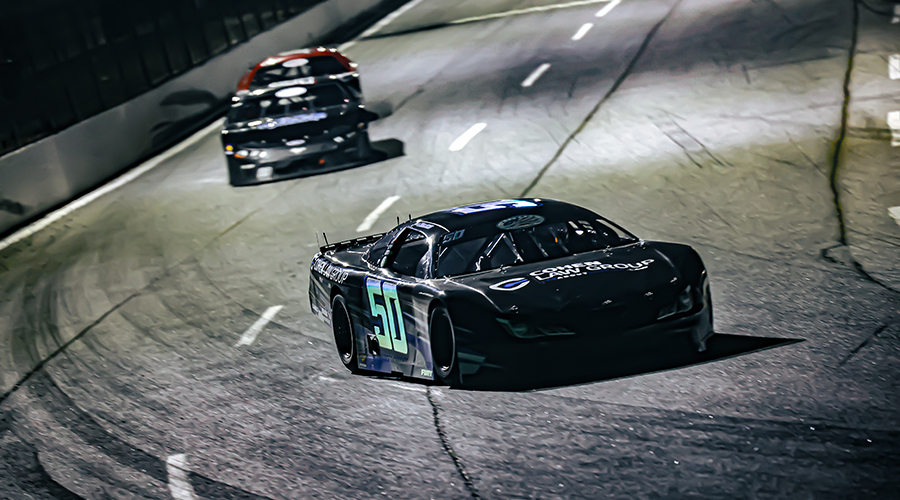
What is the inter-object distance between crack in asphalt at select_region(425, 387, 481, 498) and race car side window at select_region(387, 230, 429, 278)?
0.90m

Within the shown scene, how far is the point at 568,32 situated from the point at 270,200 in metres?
11.7

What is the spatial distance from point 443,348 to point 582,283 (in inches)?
39.0

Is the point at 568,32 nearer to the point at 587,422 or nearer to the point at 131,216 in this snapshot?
the point at 131,216

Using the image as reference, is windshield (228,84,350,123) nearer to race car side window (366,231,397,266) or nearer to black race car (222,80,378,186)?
black race car (222,80,378,186)

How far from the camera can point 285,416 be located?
22.9 ft

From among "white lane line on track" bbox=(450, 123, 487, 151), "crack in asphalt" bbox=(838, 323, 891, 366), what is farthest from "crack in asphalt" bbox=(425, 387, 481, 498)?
"white lane line on track" bbox=(450, 123, 487, 151)

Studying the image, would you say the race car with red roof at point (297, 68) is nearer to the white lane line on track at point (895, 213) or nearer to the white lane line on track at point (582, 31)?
the white lane line on track at point (582, 31)

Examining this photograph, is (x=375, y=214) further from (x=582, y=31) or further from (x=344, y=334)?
(x=582, y=31)

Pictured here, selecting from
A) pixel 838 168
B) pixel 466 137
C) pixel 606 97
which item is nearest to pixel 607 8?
pixel 606 97

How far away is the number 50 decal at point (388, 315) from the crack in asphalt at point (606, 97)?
6578 mm

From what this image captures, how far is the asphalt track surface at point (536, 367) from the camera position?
5.50m

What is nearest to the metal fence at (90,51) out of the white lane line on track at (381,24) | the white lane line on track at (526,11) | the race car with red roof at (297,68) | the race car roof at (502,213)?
the white lane line on track at (381,24)

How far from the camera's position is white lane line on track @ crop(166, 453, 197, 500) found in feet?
19.0

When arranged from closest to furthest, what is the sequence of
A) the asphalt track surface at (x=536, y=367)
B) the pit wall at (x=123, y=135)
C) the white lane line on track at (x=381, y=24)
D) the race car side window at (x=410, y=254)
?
the asphalt track surface at (x=536, y=367) < the race car side window at (x=410, y=254) < the pit wall at (x=123, y=135) < the white lane line on track at (x=381, y=24)
